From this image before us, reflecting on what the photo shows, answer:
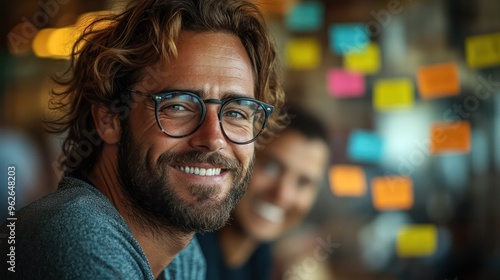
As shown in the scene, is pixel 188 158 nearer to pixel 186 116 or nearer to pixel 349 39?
pixel 186 116

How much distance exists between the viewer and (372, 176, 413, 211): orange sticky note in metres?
3.35

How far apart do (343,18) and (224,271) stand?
4.89 ft

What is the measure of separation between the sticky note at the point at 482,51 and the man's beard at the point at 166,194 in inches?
86.7

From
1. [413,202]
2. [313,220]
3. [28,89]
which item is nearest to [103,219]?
[313,220]

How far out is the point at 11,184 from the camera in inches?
71.7

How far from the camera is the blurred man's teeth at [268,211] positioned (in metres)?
2.84

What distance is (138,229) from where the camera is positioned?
1.39 metres

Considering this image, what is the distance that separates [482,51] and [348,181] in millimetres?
910

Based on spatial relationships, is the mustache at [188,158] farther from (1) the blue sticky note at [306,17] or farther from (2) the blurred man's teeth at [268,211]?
(1) the blue sticky note at [306,17]

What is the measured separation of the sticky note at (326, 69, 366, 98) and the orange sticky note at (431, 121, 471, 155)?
0.41m

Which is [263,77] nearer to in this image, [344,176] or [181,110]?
[181,110]

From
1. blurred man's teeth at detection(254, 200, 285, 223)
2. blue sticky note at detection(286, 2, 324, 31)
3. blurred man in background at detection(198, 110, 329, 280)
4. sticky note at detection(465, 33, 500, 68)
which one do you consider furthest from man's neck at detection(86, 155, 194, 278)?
sticky note at detection(465, 33, 500, 68)

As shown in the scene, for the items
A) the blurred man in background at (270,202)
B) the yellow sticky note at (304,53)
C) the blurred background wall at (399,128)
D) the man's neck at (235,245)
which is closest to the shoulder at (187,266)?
the blurred man in background at (270,202)

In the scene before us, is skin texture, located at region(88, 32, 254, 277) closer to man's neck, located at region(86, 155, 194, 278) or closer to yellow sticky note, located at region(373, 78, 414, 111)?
man's neck, located at region(86, 155, 194, 278)
